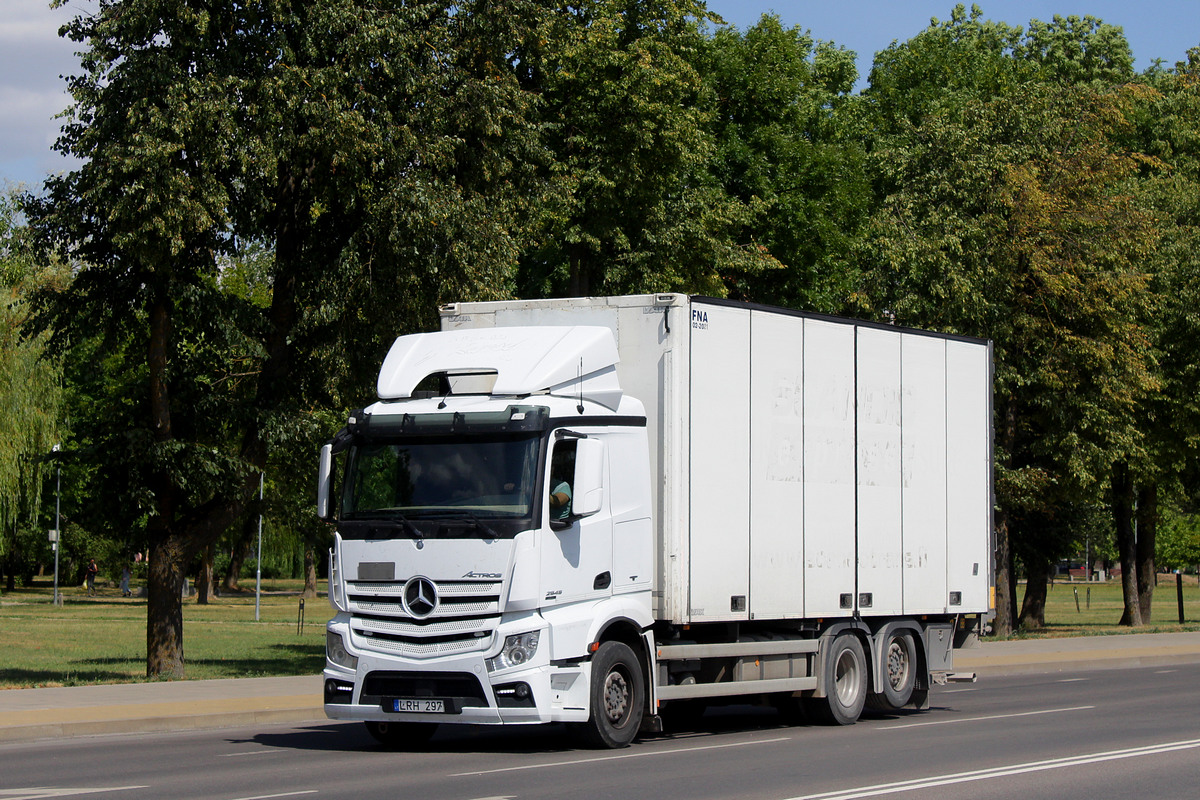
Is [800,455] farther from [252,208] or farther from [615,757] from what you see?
[252,208]

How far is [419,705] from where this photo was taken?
12.5 meters

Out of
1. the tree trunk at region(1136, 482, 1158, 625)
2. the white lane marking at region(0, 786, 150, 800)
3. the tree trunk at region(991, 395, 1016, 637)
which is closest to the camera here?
the white lane marking at region(0, 786, 150, 800)

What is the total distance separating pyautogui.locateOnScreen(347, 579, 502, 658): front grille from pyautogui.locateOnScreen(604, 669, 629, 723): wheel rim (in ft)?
4.58

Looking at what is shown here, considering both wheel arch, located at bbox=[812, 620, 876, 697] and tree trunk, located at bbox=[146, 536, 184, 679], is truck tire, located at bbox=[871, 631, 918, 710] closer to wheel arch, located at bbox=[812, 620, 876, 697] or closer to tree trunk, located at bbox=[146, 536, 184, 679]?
wheel arch, located at bbox=[812, 620, 876, 697]

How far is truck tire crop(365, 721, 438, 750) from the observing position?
14.0 m

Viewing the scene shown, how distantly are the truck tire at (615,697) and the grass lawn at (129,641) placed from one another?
11000 mm

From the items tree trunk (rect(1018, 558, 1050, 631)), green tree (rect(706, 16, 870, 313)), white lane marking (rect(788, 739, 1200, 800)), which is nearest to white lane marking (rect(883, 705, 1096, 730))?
white lane marking (rect(788, 739, 1200, 800))

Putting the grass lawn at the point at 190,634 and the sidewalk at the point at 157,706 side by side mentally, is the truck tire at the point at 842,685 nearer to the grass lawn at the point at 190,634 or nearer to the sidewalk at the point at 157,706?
the sidewalk at the point at 157,706

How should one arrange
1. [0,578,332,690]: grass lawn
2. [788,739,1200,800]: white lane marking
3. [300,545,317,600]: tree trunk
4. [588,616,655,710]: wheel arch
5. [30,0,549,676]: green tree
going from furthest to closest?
Answer: [300,545,317,600]: tree trunk, [0,578,332,690]: grass lawn, [30,0,549,676]: green tree, [588,616,655,710]: wheel arch, [788,739,1200,800]: white lane marking

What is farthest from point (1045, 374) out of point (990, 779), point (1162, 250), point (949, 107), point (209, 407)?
point (990, 779)

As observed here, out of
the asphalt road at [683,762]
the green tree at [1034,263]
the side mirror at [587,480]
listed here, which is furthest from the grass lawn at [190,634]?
the side mirror at [587,480]

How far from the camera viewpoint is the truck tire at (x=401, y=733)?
1398 centimetres

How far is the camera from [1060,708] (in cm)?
1864

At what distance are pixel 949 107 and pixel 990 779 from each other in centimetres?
3486
